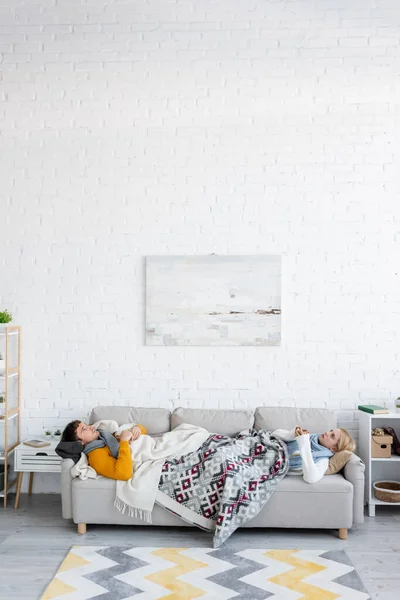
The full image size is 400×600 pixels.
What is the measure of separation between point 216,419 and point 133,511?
35.0 inches

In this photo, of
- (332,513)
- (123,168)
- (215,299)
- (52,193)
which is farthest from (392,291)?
(52,193)

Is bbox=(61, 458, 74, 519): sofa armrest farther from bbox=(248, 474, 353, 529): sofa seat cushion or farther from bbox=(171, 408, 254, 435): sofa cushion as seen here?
bbox=(248, 474, 353, 529): sofa seat cushion

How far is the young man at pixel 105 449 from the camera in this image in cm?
381

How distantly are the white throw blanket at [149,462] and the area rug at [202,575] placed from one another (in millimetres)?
249

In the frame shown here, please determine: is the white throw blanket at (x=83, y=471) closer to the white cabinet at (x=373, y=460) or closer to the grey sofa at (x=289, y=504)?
the grey sofa at (x=289, y=504)

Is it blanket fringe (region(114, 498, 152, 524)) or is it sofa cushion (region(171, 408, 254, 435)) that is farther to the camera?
sofa cushion (region(171, 408, 254, 435))

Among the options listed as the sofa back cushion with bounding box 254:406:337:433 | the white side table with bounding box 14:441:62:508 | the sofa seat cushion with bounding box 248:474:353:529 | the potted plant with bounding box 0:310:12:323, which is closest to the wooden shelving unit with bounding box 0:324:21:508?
the potted plant with bounding box 0:310:12:323

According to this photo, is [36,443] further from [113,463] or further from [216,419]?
[216,419]

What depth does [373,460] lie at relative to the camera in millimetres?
4305

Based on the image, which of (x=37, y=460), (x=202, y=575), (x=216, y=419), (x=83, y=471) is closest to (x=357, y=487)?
(x=216, y=419)

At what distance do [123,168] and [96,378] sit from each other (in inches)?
62.1

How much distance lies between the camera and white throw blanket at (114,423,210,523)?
12.3ft

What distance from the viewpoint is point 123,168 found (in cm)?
473

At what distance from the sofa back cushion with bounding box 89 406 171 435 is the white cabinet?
53.6 inches
